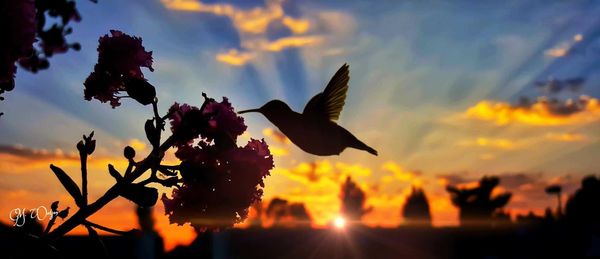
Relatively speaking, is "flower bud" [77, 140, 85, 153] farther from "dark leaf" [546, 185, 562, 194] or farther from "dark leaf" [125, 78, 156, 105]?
"dark leaf" [546, 185, 562, 194]

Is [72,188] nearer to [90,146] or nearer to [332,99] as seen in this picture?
[90,146]

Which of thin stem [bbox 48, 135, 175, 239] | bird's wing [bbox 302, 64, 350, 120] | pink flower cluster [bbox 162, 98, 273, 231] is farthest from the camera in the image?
bird's wing [bbox 302, 64, 350, 120]

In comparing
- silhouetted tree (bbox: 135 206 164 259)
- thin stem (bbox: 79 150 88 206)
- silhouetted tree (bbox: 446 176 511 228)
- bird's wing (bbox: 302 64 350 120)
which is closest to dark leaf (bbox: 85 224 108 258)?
thin stem (bbox: 79 150 88 206)

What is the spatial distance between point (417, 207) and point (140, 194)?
9044cm

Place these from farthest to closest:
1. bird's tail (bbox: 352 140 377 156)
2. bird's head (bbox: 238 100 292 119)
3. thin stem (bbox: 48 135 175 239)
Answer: bird's tail (bbox: 352 140 377 156) < bird's head (bbox: 238 100 292 119) < thin stem (bbox: 48 135 175 239)

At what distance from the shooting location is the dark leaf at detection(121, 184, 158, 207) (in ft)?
7.79

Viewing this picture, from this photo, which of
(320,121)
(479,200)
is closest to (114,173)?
(320,121)

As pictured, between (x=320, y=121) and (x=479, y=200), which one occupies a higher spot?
(x=479, y=200)

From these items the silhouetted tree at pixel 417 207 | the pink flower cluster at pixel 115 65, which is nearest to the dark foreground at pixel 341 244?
the pink flower cluster at pixel 115 65

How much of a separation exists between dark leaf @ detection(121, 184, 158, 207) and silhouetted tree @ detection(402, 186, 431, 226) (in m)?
88.0

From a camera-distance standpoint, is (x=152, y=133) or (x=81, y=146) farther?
(x=81, y=146)

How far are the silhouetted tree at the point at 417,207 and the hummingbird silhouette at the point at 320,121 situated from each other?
86.7 m

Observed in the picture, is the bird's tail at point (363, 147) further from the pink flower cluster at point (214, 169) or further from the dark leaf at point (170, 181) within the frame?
the dark leaf at point (170, 181)

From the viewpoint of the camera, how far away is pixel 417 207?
90312 mm
